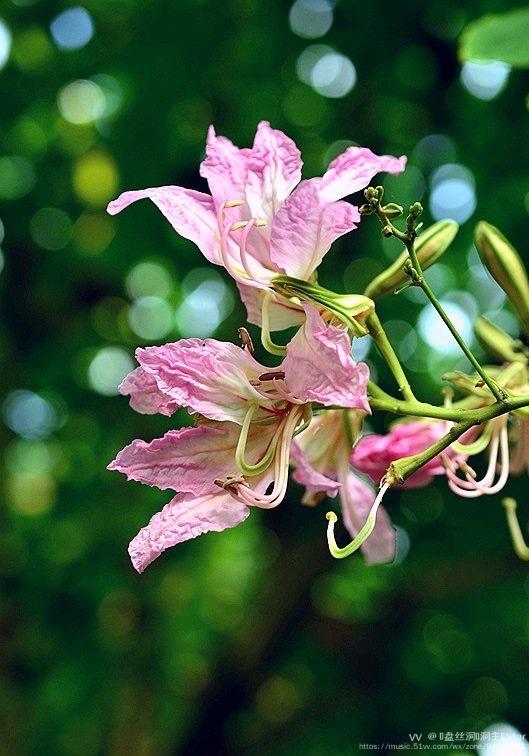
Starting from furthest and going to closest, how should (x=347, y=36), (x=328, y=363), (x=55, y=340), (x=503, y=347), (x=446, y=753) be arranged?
(x=55, y=340), (x=446, y=753), (x=347, y=36), (x=503, y=347), (x=328, y=363)

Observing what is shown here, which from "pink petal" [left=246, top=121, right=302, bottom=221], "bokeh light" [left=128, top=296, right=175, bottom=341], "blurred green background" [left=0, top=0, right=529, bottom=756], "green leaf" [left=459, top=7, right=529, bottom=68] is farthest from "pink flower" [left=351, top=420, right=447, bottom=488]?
"bokeh light" [left=128, top=296, right=175, bottom=341]

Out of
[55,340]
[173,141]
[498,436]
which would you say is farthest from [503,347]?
[55,340]

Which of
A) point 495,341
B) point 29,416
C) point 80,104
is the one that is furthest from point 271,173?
point 29,416

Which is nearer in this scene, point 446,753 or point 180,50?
point 180,50

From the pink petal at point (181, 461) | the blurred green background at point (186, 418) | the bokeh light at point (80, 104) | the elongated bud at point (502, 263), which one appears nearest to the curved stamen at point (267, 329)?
the pink petal at point (181, 461)

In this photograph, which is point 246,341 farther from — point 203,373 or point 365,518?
point 365,518

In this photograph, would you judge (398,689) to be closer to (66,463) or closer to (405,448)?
(66,463)
